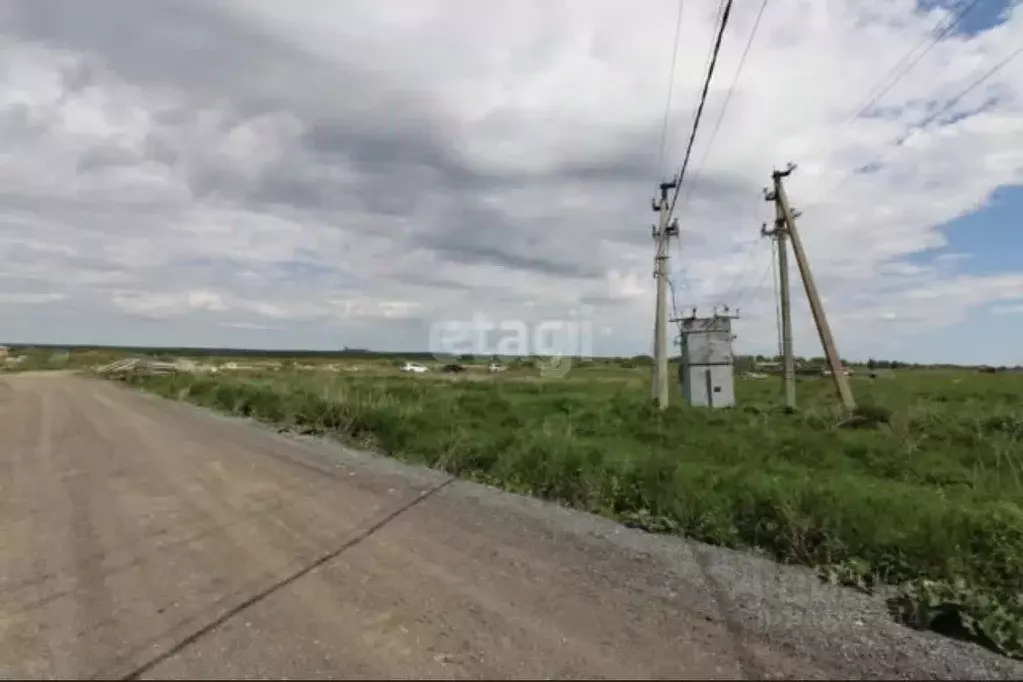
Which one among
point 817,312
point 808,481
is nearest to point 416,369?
point 817,312

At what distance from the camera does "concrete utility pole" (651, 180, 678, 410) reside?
24719 millimetres

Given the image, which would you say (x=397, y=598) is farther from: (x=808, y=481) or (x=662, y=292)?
(x=662, y=292)

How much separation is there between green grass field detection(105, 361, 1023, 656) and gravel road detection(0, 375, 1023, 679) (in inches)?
18.6

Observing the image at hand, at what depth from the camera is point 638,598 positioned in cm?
490

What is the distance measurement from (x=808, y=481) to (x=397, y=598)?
6.31 metres

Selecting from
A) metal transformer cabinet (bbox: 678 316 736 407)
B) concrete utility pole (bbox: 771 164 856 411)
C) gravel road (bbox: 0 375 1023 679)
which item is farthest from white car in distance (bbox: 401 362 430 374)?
gravel road (bbox: 0 375 1023 679)

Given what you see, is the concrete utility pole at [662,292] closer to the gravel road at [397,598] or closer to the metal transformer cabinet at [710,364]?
the metal transformer cabinet at [710,364]

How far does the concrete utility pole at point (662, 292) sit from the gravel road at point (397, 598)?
56.1 ft

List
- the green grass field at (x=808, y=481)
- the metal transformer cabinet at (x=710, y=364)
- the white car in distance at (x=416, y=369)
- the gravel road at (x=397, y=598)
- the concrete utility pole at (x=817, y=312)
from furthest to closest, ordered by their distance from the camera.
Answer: the white car in distance at (x=416, y=369)
the metal transformer cabinet at (x=710, y=364)
the concrete utility pole at (x=817, y=312)
the green grass field at (x=808, y=481)
the gravel road at (x=397, y=598)

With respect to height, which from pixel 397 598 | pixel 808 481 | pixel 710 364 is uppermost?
pixel 710 364

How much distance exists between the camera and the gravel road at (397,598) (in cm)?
386

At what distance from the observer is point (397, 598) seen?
478cm

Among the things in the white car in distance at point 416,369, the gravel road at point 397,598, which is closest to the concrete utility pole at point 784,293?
the gravel road at point 397,598

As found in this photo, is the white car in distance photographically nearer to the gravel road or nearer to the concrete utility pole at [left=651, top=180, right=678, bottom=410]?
the concrete utility pole at [left=651, top=180, right=678, bottom=410]
